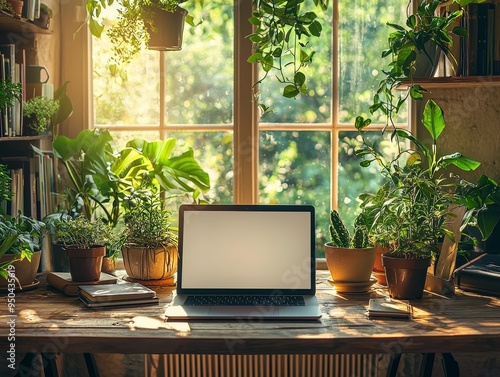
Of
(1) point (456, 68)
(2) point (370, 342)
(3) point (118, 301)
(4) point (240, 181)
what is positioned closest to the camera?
(2) point (370, 342)

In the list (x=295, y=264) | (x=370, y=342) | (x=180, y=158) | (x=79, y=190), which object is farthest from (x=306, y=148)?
(x=370, y=342)

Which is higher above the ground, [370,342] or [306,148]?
[306,148]

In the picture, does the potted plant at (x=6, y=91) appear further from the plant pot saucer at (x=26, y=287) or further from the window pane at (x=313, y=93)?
the window pane at (x=313, y=93)

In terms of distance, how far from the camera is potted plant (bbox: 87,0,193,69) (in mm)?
2754

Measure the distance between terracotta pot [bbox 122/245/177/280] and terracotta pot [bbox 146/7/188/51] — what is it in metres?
0.77

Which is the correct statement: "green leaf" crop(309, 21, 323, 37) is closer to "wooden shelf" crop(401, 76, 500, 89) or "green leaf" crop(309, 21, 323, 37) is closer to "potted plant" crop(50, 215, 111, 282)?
"wooden shelf" crop(401, 76, 500, 89)

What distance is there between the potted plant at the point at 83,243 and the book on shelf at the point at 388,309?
0.96 m

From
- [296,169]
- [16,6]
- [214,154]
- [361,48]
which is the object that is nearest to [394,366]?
[296,169]

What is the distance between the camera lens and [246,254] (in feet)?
8.36

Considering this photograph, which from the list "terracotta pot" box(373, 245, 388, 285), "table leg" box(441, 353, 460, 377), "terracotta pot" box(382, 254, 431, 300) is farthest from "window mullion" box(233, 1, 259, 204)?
"table leg" box(441, 353, 460, 377)

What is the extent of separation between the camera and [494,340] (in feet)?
6.86

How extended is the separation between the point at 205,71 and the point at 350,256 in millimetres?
1062

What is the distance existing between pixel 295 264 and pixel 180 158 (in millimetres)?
738

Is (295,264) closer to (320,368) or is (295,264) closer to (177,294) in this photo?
(177,294)
